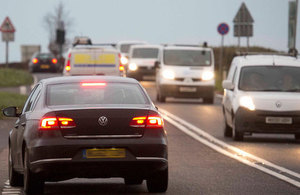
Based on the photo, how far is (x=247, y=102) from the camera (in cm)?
2242

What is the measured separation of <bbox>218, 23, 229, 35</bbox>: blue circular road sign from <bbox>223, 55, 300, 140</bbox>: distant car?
2595 centimetres

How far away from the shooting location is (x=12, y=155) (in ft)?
45.4

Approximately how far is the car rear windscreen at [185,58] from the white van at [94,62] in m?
3.68

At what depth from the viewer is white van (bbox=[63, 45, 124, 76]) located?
3559 cm

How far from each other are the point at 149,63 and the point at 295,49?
1033cm

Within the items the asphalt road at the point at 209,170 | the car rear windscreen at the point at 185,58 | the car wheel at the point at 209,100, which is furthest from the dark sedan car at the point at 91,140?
the car rear windscreen at the point at 185,58

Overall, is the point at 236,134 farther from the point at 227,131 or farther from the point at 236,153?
the point at 236,153

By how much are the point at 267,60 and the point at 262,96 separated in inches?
69.5

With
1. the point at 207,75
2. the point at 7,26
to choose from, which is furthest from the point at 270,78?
the point at 7,26

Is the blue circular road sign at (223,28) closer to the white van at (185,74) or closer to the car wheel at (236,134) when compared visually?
the white van at (185,74)

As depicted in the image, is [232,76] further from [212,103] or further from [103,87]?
[212,103]

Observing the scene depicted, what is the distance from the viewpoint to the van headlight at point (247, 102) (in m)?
22.3

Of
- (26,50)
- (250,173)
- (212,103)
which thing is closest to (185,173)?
(250,173)

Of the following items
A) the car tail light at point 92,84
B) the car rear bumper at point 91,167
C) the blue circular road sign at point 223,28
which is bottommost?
the car rear bumper at point 91,167
